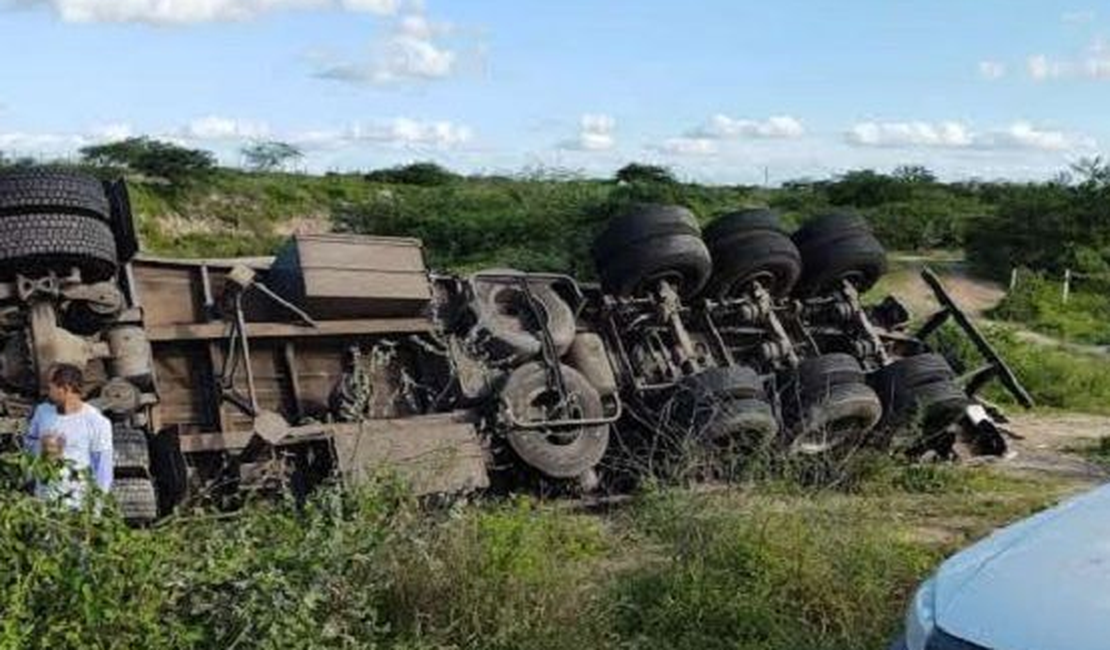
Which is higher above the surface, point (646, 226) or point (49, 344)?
point (646, 226)

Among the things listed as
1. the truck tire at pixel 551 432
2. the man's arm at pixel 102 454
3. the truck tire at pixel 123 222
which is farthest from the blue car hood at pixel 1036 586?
the truck tire at pixel 123 222

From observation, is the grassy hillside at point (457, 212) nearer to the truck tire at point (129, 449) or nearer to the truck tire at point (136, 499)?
the truck tire at point (129, 449)

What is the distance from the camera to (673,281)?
11.3 metres

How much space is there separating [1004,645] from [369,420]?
586cm

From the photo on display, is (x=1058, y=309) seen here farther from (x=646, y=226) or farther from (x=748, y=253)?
(x=646, y=226)

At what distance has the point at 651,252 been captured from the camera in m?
11.0

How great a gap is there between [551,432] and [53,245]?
338cm

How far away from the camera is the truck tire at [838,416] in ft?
34.6

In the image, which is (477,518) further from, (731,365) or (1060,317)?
(1060,317)

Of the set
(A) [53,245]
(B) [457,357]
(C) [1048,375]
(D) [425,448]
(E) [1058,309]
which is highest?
(A) [53,245]

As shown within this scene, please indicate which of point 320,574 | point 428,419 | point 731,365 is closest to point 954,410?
point 731,365

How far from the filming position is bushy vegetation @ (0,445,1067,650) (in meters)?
4.81

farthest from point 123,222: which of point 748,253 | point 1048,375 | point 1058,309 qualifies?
point 1058,309

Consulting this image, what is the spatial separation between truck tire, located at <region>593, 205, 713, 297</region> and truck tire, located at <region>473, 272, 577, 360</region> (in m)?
0.53
